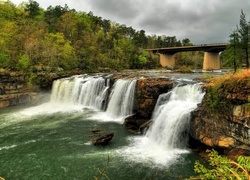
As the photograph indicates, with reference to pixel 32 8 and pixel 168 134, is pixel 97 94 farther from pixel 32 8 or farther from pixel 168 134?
pixel 32 8

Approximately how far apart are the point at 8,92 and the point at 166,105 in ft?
70.4

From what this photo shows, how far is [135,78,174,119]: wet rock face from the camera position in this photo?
17.1m

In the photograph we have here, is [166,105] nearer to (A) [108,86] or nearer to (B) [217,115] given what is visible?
(B) [217,115]

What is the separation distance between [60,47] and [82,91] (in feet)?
60.6

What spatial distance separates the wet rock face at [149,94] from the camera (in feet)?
56.1

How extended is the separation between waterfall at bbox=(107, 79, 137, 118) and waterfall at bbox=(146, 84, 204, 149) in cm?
346

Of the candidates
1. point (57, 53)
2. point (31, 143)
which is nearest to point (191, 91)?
point (31, 143)

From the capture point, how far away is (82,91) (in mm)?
25000

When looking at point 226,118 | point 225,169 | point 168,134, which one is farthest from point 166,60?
point 225,169

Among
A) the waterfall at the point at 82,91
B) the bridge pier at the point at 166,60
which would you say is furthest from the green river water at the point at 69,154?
the bridge pier at the point at 166,60

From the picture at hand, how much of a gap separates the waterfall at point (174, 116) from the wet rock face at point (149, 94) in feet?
2.60

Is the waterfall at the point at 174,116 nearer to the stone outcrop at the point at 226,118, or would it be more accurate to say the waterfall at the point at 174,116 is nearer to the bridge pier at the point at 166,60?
the stone outcrop at the point at 226,118

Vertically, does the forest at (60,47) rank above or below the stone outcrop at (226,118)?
above

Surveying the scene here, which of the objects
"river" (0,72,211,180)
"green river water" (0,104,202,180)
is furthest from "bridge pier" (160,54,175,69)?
"green river water" (0,104,202,180)
